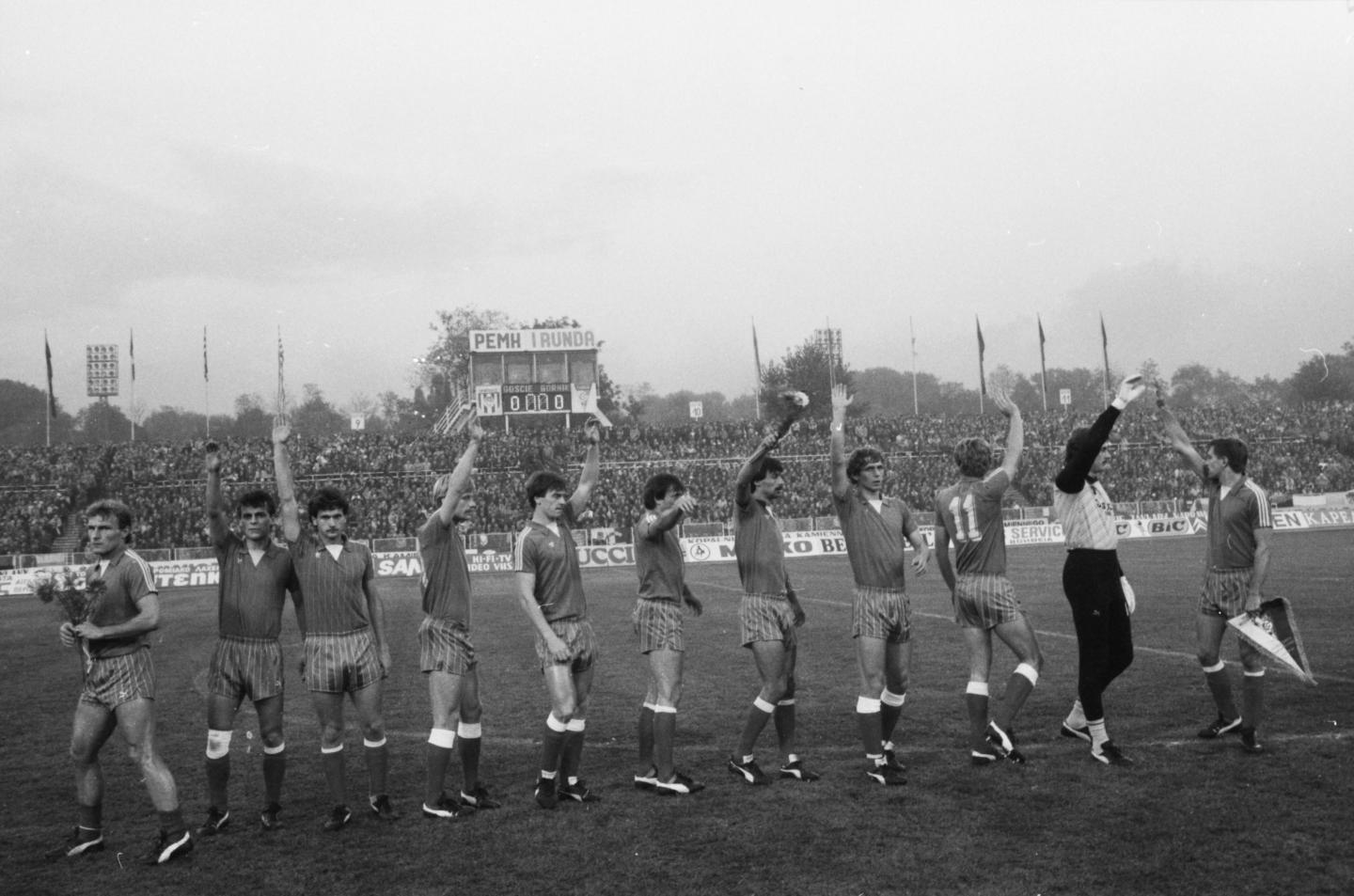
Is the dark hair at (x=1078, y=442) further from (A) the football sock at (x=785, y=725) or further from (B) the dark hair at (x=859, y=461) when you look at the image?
(A) the football sock at (x=785, y=725)

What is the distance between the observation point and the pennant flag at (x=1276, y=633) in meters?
7.82

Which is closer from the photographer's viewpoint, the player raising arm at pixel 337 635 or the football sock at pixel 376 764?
the player raising arm at pixel 337 635

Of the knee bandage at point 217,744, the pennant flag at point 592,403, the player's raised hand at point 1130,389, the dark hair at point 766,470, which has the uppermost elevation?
the pennant flag at point 592,403

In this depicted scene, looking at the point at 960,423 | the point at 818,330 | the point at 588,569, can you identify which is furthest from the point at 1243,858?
the point at 818,330

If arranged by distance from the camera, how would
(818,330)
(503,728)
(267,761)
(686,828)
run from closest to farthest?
1. (686,828)
2. (267,761)
3. (503,728)
4. (818,330)

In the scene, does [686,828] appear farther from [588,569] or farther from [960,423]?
[960,423]

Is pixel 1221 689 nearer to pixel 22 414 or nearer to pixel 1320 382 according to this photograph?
pixel 1320 382

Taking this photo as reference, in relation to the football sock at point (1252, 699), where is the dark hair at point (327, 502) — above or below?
above

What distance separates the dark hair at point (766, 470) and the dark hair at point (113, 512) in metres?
4.13

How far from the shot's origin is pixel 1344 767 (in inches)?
286

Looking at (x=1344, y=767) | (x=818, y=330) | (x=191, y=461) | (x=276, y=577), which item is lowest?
(x=1344, y=767)

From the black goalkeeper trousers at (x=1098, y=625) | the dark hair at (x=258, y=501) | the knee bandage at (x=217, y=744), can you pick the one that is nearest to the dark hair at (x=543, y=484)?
the dark hair at (x=258, y=501)

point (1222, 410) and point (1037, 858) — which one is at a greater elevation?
point (1222, 410)

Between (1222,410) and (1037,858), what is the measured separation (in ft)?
188
